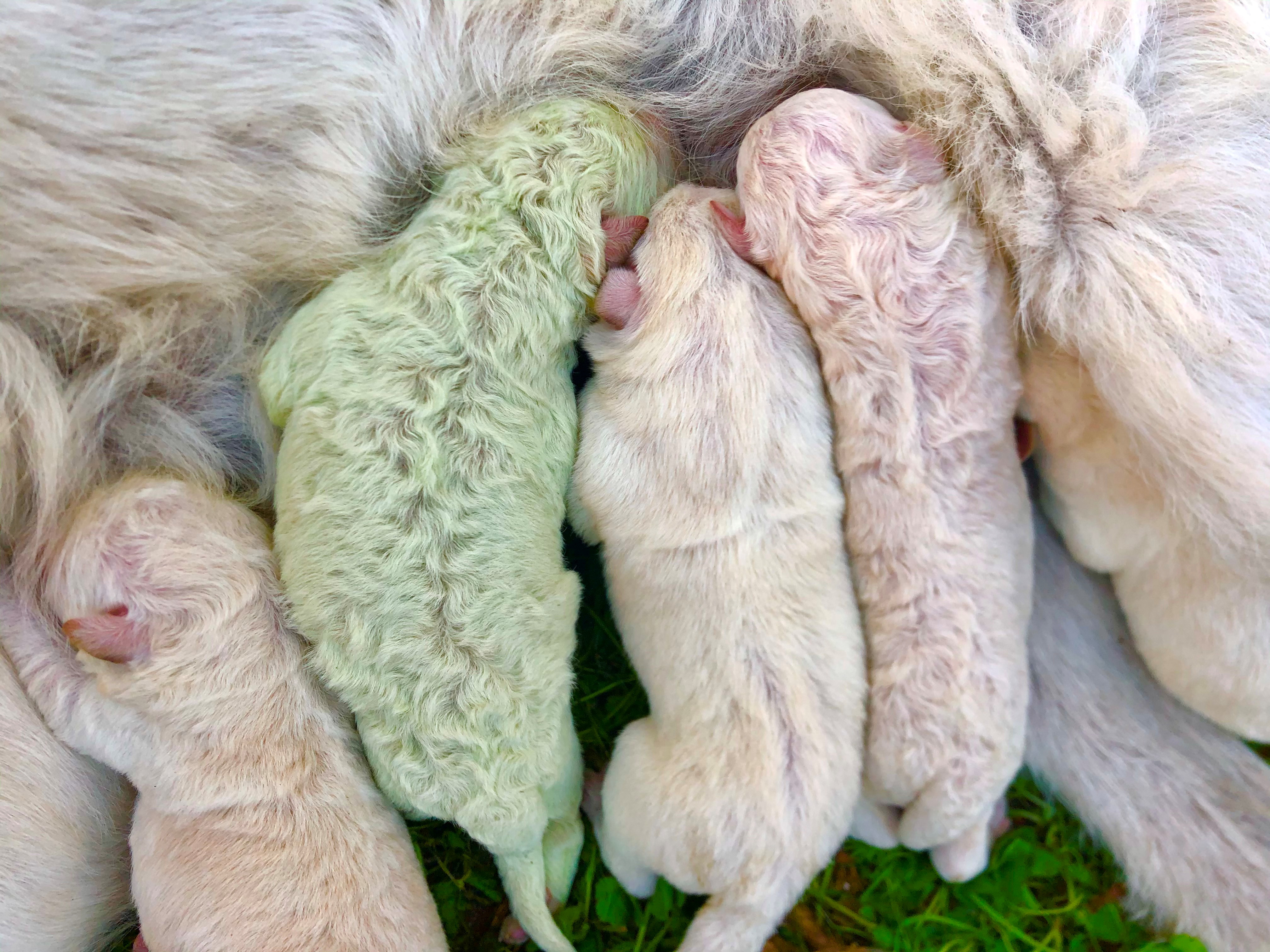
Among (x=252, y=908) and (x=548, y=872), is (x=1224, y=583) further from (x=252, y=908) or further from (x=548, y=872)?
(x=252, y=908)

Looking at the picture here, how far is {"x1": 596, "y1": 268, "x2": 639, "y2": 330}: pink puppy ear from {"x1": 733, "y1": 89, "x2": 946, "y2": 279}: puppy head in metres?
0.16

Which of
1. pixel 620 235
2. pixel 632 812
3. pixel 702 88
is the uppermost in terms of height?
pixel 702 88

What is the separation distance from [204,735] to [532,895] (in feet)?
1.59

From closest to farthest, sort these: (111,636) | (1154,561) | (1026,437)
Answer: (111,636) → (1154,561) → (1026,437)

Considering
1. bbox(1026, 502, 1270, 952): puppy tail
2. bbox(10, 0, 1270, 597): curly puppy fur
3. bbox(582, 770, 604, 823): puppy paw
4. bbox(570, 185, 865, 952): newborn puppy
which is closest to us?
bbox(10, 0, 1270, 597): curly puppy fur

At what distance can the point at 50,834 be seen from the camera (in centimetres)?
116

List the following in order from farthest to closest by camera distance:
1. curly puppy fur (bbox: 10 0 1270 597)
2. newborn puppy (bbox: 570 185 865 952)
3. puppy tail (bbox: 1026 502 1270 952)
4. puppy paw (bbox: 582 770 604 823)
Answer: puppy paw (bbox: 582 770 604 823) → puppy tail (bbox: 1026 502 1270 952) → newborn puppy (bbox: 570 185 865 952) → curly puppy fur (bbox: 10 0 1270 597)

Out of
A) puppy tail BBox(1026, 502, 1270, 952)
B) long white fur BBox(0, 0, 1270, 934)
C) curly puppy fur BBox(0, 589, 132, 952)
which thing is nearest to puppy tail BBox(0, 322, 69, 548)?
long white fur BBox(0, 0, 1270, 934)

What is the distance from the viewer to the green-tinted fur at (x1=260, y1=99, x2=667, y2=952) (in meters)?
1.17

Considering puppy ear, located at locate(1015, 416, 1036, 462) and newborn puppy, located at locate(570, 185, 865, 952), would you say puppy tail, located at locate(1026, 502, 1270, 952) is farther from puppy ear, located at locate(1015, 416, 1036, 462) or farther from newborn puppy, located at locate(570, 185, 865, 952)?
newborn puppy, located at locate(570, 185, 865, 952)

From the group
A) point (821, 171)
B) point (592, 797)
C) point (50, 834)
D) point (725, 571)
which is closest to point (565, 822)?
point (592, 797)

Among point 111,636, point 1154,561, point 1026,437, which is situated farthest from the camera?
point 1026,437

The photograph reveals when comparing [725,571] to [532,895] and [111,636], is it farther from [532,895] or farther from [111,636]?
[111,636]

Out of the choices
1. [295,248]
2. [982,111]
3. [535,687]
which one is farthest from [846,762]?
[295,248]
